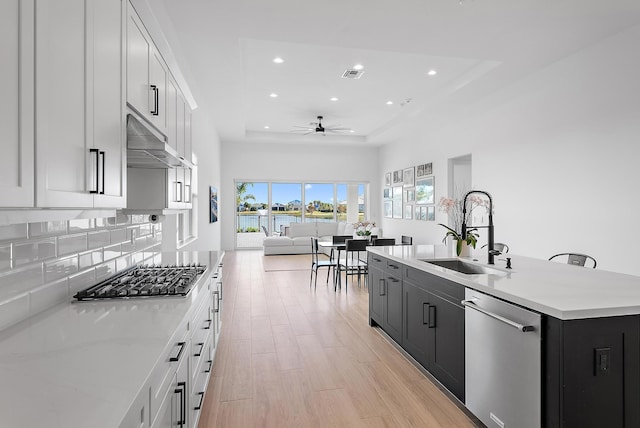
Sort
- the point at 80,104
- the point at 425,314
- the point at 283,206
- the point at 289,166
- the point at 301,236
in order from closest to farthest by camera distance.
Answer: the point at 80,104, the point at 425,314, the point at 301,236, the point at 289,166, the point at 283,206

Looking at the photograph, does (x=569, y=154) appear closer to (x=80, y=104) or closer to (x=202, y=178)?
(x=80, y=104)

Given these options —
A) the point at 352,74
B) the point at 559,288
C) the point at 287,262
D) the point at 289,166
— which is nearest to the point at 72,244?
the point at 559,288

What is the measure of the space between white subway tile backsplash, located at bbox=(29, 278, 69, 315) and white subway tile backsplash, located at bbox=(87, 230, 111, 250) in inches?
10.8

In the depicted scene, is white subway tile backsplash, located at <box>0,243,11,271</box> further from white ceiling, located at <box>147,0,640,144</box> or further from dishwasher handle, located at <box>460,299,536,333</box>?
white ceiling, located at <box>147,0,640,144</box>

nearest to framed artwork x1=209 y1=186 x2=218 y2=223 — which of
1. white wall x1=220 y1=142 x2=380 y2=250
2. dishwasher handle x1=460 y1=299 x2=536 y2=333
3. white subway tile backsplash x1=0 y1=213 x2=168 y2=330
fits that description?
white wall x1=220 y1=142 x2=380 y2=250

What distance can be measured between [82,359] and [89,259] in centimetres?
102

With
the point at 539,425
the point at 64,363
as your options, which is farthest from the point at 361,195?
the point at 64,363

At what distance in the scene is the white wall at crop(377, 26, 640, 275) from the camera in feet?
12.7

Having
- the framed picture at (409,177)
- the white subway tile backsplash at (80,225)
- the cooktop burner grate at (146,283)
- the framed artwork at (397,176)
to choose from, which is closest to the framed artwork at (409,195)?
the framed picture at (409,177)

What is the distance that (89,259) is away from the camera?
6.33 ft

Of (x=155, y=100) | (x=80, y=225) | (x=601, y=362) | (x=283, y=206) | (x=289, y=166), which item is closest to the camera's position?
(x=601, y=362)

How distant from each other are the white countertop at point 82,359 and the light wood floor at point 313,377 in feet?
3.45

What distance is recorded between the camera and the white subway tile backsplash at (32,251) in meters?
1.37

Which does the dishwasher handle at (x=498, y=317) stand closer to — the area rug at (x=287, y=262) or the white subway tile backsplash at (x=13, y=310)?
the white subway tile backsplash at (x=13, y=310)
